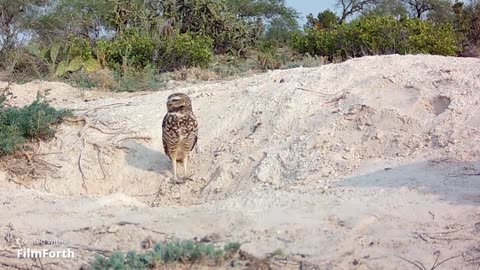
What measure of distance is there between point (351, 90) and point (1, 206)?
3435 mm

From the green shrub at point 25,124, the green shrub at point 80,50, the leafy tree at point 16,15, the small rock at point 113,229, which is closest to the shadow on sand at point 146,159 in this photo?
the green shrub at point 25,124

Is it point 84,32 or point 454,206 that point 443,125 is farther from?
point 84,32

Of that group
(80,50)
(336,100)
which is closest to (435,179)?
(336,100)

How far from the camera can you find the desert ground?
4496 millimetres

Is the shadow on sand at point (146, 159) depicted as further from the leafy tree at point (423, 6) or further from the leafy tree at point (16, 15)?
the leafy tree at point (423, 6)

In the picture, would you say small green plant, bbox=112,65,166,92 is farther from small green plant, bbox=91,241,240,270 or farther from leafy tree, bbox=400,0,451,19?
leafy tree, bbox=400,0,451,19

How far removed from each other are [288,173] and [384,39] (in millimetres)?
6839

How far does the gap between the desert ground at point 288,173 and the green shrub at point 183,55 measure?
348cm

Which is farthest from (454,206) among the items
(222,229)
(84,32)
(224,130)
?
(84,32)

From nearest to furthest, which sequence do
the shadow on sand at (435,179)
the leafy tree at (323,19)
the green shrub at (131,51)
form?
the shadow on sand at (435,179), the green shrub at (131,51), the leafy tree at (323,19)

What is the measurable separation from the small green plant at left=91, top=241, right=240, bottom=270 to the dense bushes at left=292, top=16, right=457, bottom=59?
8.41 meters

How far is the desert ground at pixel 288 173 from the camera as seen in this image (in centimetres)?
450

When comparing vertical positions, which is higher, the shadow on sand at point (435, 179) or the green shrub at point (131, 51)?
the green shrub at point (131, 51)

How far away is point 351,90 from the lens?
23.8ft
